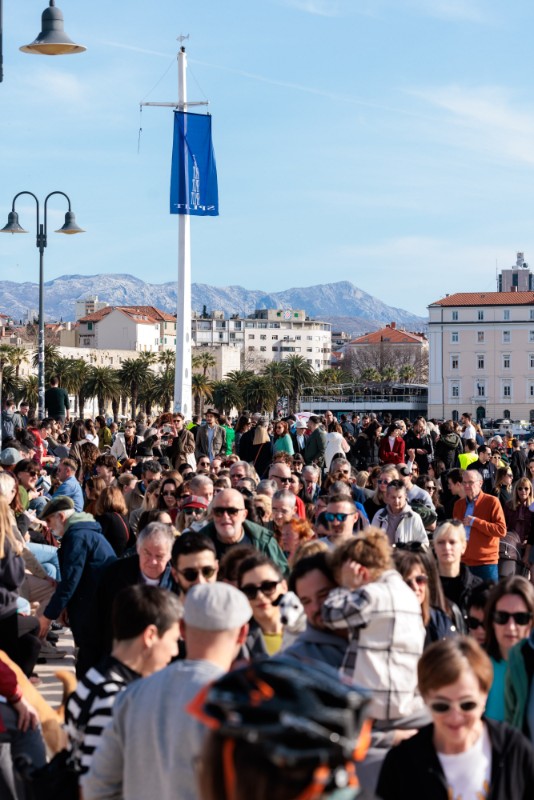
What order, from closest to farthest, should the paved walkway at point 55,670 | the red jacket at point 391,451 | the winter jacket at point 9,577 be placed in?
the winter jacket at point 9,577 < the paved walkway at point 55,670 < the red jacket at point 391,451

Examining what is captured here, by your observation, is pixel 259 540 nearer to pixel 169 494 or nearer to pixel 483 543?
pixel 483 543

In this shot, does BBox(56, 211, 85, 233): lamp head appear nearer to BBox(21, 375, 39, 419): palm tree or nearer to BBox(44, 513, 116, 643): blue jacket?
BBox(44, 513, 116, 643): blue jacket

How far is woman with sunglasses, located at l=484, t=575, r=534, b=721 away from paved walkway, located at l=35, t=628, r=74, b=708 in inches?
169

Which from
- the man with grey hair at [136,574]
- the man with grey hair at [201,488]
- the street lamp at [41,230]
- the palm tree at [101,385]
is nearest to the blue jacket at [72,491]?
the man with grey hair at [201,488]

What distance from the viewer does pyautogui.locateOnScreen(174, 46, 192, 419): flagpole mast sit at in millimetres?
34656

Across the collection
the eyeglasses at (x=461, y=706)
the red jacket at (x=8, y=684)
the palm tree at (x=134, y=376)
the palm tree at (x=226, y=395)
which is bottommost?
the red jacket at (x=8, y=684)

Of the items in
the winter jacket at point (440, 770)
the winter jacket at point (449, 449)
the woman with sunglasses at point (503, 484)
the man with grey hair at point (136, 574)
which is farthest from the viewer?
the winter jacket at point (449, 449)

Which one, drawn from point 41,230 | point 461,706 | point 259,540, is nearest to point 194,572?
point 259,540

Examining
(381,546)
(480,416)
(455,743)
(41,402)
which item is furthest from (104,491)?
(480,416)

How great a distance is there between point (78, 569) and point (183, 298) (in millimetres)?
28152

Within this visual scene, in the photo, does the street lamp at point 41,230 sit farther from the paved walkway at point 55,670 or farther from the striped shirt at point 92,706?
the striped shirt at point 92,706

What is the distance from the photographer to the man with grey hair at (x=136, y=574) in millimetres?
7410

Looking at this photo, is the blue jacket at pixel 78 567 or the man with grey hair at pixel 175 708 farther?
the blue jacket at pixel 78 567

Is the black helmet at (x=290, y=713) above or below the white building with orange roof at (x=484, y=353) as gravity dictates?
below
